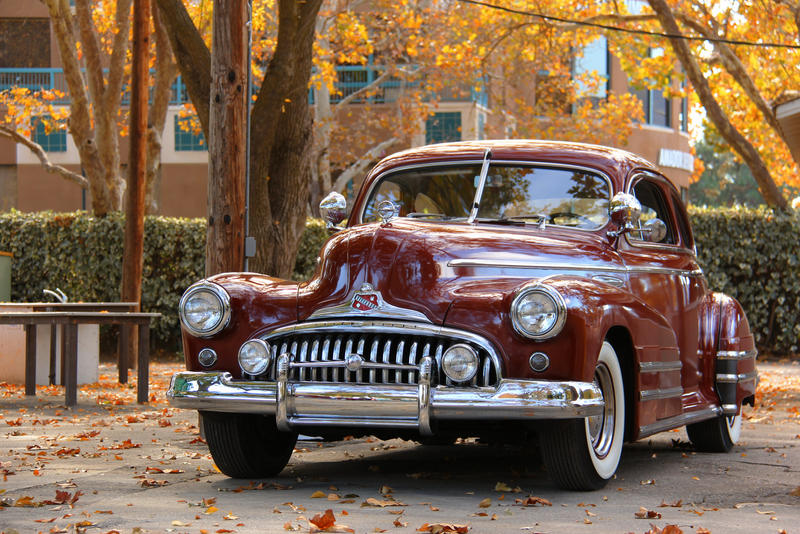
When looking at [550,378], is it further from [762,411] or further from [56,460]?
[762,411]

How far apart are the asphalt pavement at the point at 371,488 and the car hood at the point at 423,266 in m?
0.97

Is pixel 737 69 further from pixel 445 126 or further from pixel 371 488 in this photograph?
pixel 371 488

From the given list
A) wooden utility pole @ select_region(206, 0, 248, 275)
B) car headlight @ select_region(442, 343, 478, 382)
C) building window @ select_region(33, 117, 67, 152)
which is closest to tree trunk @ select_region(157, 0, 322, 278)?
wooden utility pole @ select_region(206, 0, 248, 275)

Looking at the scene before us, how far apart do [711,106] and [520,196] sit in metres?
11.7

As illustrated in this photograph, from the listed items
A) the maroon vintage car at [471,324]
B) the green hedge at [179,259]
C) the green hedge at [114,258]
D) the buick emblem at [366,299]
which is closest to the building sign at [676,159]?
the green hedge at [179,259]

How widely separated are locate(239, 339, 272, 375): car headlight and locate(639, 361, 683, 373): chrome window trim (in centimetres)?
211

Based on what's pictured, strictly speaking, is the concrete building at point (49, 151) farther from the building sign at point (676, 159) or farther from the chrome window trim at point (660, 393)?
the chrome window trim at point (660, 393)

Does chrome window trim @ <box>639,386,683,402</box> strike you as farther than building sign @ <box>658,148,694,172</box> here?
No

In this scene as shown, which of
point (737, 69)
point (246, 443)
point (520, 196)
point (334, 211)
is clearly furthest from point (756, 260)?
point (246, 443)

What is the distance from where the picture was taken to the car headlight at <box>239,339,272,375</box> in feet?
Answer: 20.4

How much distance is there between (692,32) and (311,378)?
1696cm

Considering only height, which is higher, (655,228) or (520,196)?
(520,196)

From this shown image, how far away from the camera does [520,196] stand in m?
7.42

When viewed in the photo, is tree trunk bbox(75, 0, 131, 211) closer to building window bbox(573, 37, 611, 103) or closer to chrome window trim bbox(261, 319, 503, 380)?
chrome window trim bbox(261, 319, 503, 380)
